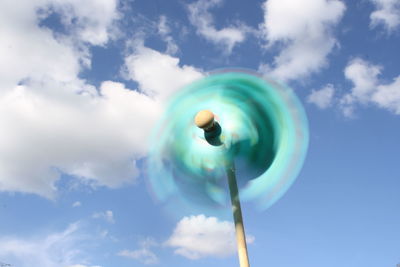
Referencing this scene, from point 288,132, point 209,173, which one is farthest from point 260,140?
point 209,173

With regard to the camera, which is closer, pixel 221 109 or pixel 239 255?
pixel 239 255

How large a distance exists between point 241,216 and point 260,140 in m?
2.90

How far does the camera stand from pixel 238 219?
12117 millimetres

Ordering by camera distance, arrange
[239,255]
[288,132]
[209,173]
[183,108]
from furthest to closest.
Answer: [183,108] < [209,173] < [288,132] < [239,255]

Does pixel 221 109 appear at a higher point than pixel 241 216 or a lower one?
higher

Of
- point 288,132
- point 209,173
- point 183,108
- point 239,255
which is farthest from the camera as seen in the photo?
point 183,108

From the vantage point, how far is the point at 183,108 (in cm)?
1532

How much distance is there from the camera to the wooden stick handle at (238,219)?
11453 mm

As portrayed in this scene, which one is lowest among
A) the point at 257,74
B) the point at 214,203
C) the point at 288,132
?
the point at 214,203

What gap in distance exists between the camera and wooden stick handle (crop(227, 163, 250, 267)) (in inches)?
451

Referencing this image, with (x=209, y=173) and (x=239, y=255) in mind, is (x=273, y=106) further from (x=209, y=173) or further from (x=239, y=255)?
(x=239, y=255)

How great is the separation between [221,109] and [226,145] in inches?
56.4

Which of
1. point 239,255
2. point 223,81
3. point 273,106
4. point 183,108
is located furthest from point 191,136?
point 239,255

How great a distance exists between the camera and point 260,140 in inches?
544
